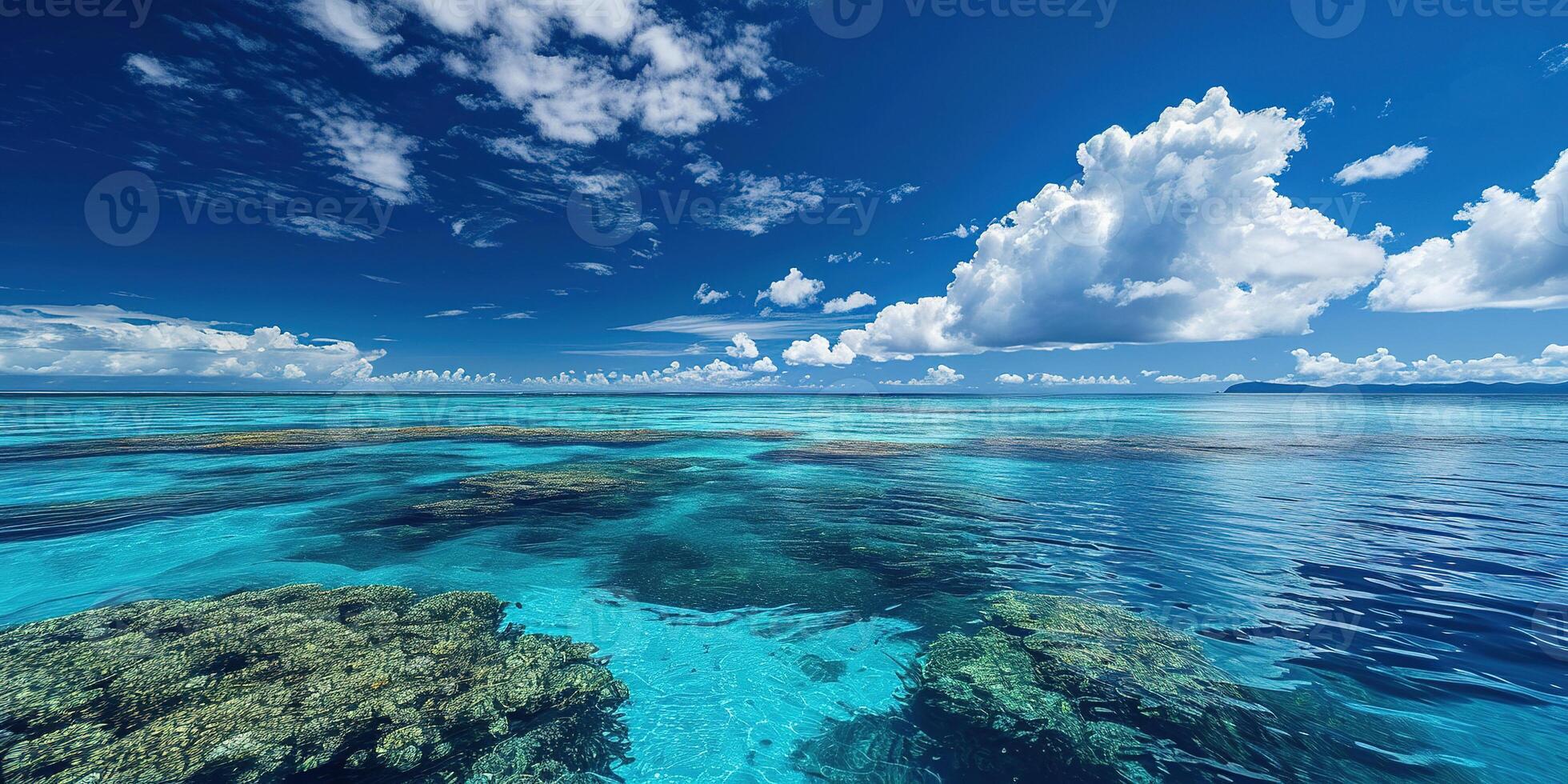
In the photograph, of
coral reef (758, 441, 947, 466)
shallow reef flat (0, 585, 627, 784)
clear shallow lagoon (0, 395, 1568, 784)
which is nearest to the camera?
shallow reef flat (0, 585, 627, 784)

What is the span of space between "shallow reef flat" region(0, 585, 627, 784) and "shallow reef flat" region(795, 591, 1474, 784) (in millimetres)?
4575

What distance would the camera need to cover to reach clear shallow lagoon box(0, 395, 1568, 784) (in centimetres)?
988

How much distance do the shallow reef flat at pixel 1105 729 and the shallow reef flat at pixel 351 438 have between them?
44.8 m

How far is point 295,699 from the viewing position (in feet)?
28.8

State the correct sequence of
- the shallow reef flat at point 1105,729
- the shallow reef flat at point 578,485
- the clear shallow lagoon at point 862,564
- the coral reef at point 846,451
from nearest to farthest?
the shallow reef flat at point 1105,729 → the clear shallow lagoon at point 862,564 → the shallow reef flat at point 578,485 → the coral reef at point 846,451

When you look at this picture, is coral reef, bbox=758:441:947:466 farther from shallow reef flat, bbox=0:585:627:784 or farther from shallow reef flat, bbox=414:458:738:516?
shallow reef flat, bbox=0:585:627:784

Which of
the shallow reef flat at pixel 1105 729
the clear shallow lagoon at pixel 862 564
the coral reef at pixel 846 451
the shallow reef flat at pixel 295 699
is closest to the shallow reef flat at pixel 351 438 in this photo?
the clear shallow lagoon at pixel 862 564

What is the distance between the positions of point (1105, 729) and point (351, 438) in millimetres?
69563

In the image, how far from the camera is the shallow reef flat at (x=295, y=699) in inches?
297

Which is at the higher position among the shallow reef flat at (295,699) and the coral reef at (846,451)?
the shallow reef flat at (295,699)

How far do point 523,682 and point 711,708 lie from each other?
3533 mm

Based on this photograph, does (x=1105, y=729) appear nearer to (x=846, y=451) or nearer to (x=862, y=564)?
(x=862, y=564)

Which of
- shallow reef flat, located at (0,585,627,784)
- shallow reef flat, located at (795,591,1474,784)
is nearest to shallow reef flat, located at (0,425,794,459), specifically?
shallow reef flat, located at (0,585,627,784)

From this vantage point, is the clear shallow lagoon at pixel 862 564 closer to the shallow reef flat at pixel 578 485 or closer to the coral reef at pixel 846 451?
the shallow reef flat at pixel 578 485
